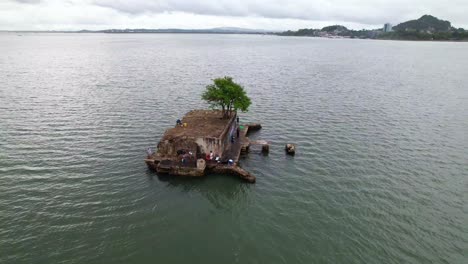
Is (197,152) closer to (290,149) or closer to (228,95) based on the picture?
(228,95)

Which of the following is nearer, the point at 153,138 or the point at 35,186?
the point at 35,186

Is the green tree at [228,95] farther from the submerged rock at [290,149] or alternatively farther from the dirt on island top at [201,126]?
the submerged rock at [290,149]

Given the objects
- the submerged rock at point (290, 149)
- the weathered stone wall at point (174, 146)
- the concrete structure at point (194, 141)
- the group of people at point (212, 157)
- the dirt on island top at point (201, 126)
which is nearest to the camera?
the group of people at point (212, 157)

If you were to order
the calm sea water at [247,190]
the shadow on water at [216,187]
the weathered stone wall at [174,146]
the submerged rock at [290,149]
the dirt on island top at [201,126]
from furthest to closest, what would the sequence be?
the submerged rock at [290,149] → the dirt on island top at [201,126] → the weathered stone wall at [174,146] → the shadow on water at [216,187] → the calm sea water at [247,190]

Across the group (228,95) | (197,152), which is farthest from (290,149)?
(197,152)

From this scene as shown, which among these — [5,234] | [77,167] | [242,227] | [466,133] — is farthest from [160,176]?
[466,133]

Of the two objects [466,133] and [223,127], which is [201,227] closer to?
[223,127]

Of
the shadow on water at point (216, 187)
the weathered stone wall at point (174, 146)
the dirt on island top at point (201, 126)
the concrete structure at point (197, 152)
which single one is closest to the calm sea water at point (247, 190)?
the shadow on water at point (216, 187)
